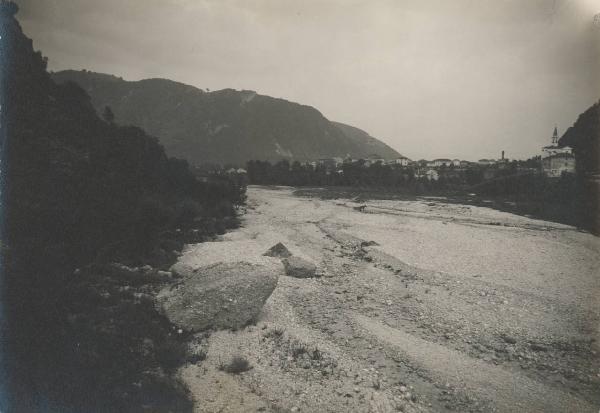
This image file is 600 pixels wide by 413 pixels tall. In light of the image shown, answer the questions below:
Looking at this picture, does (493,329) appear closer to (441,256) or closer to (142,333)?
(441,256)

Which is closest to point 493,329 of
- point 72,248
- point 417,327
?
point 417,327

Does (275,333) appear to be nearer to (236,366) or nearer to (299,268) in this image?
(236,366)

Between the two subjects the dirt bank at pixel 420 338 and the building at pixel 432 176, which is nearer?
the dirt bank at pixel 420 338

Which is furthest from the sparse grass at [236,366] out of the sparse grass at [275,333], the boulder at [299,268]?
the boulder at [299,268]

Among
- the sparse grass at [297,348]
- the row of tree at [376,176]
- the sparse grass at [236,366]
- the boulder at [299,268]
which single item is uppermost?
the row of tree at [376,176]

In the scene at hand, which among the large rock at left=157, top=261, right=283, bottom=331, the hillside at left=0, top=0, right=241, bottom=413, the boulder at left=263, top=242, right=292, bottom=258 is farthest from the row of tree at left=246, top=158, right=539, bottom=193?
the large rock at left=157, top=261, right=283, bottom=331

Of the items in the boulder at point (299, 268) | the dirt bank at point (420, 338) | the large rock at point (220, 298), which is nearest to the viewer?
the dirt bank at point (420, 338)

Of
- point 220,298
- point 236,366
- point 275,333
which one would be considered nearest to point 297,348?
point 275,333

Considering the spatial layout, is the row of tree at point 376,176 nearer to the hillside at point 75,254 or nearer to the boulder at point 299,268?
the boulder at point 299,268
